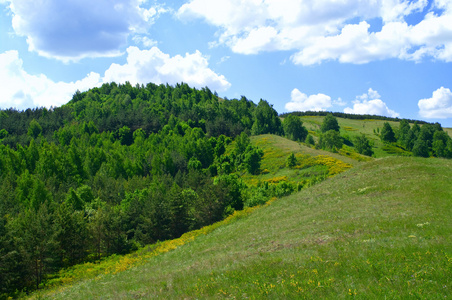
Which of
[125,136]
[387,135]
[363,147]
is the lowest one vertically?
Result: [363,147]

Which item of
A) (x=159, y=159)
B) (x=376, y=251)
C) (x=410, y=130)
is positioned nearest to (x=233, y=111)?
(x=159, y=159)

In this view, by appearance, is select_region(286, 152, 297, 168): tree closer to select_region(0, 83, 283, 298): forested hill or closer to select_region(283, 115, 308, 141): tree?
select_region(0, 83, 283, 298): forested hill

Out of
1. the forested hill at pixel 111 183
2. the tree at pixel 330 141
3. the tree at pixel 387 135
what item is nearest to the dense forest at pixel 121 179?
the forested hill at pixel 111 183

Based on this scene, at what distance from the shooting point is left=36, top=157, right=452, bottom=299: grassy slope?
42.5 feet

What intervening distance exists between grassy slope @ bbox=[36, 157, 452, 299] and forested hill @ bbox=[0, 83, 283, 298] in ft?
93.3

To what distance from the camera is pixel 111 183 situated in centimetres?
10162

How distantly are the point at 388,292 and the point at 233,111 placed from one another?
7340 inches

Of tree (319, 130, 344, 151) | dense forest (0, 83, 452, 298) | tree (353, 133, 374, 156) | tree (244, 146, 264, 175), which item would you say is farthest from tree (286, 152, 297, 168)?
tree (353, 133, 374, 156)

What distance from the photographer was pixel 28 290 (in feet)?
139

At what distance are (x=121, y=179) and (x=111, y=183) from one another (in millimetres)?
10131

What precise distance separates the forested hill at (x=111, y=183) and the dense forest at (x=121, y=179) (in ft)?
0.81

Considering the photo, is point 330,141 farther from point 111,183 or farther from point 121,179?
point 111,183

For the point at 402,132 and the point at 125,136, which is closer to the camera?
the point at 402,132

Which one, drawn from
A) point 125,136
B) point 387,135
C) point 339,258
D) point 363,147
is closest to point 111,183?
point 125,136
